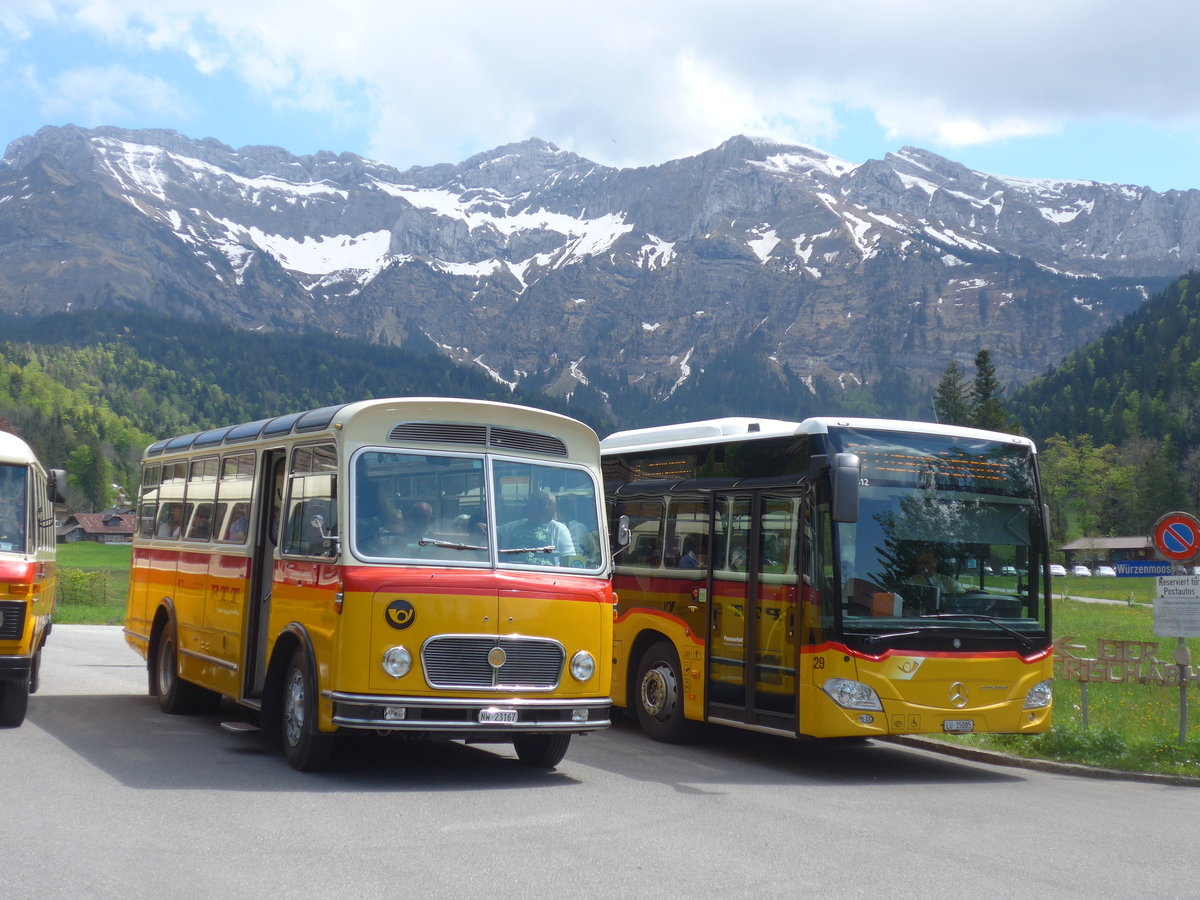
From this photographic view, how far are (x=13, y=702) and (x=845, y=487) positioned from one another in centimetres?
824

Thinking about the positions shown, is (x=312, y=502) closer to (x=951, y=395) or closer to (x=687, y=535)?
(x=687, y=535)

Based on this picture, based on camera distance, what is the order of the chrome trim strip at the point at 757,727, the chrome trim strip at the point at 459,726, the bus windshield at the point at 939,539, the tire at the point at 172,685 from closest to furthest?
the chrome trim strip at the point at 459,726 < the bus windshield at the point at 939,539 < the chrome trim strip at the point at 757,727 < the tire at the point at 172,685

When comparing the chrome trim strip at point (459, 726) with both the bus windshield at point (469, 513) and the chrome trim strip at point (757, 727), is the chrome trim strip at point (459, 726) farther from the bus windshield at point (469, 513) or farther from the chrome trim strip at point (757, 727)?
the chrome trim strip at point (757, 727)

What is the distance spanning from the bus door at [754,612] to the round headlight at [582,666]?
239 cm

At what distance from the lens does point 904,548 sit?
12.4m

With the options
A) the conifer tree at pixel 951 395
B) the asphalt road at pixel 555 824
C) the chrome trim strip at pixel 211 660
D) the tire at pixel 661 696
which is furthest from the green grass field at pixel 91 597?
the conifer tree at pixel 951 395

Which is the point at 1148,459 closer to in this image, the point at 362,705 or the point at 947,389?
the point at 947,389

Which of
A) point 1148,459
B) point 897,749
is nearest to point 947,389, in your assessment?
point 1148,459

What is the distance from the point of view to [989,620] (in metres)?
12.6

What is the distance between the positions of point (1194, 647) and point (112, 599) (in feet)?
151

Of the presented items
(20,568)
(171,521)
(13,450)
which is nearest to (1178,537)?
(171,521)

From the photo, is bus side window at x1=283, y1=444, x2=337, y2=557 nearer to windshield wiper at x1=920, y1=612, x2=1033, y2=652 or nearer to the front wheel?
the front wheel

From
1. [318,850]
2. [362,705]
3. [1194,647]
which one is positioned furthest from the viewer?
[1194,647]

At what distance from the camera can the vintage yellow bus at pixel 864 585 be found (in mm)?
12125
